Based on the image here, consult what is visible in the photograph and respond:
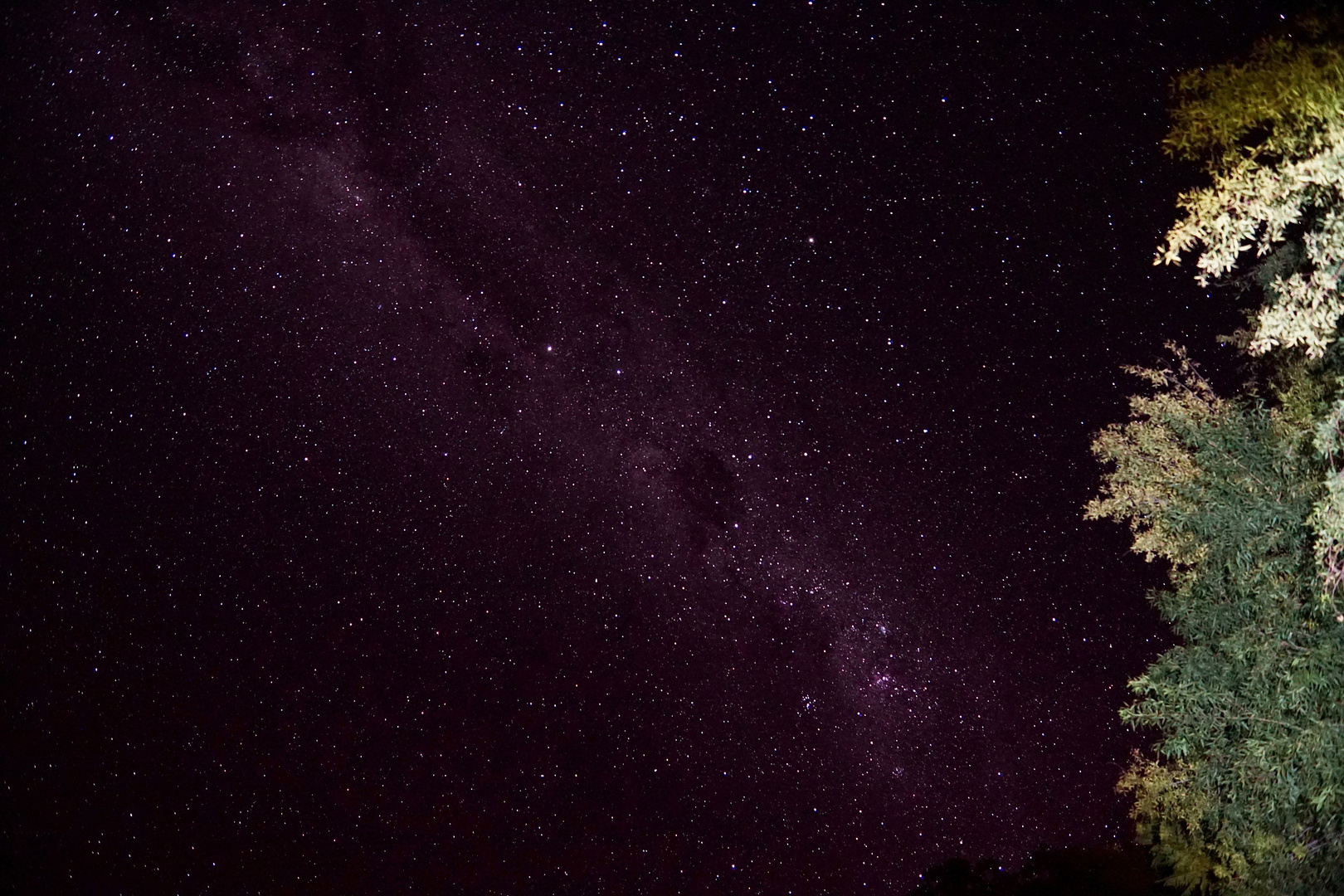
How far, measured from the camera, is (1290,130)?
15.0 ft

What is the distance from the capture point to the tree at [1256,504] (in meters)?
4.32

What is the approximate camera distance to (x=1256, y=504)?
6.27 metres

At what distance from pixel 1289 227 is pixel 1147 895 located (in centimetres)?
647

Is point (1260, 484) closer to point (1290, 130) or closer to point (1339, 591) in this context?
point (1339, 591)

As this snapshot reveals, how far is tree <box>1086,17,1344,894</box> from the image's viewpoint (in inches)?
170

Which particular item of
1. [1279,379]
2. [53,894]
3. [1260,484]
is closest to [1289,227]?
[1279,379]

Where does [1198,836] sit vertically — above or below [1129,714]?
below

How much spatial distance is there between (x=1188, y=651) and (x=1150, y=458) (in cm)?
168

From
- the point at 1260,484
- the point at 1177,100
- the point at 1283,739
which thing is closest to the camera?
the point at 1177,100

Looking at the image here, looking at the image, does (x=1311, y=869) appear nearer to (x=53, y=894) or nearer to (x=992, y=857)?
(x=992, y=857)

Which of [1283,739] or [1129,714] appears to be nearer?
[1283,739]

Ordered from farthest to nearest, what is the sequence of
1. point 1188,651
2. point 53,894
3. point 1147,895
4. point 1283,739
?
point 53,894
point 1147,895
point 1188,651
point 1283,739

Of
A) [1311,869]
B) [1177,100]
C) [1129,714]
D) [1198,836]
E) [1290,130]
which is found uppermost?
[1177,100]

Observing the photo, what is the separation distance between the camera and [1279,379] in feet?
22.0
